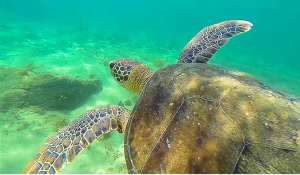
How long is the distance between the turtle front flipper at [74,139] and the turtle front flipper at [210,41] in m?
1.85

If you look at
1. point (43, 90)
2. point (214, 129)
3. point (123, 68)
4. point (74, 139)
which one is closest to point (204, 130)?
point (214, 129)

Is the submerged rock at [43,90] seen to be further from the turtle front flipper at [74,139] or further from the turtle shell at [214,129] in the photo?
the turtle shell at [214,129]

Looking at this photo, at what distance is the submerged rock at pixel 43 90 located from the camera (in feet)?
19.1

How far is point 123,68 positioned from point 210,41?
1.96 metres

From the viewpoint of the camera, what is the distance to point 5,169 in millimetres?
3834

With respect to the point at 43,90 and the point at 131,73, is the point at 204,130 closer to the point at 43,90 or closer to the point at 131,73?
the point at 131,73

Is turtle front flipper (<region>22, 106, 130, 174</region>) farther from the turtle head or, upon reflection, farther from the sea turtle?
the turtle head

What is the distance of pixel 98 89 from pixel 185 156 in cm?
549

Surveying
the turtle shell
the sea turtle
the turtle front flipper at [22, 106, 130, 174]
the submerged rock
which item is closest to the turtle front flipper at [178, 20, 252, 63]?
the sea turtle

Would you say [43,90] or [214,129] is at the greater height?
[214,129]

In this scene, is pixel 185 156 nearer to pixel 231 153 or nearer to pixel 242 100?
pixel 231 153

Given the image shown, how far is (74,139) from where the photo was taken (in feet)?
9.74

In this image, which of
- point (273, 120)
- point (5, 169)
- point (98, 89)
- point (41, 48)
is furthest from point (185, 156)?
point (41, 48)

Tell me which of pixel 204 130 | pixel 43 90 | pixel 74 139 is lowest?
pixel 43 90
